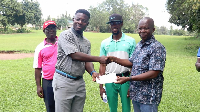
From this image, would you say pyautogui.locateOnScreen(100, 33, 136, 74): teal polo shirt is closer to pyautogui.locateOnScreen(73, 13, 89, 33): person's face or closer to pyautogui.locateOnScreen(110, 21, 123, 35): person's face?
pyautogui.locateOnScreen(110, 21, 123, 35): person's face

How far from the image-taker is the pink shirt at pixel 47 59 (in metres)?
3.22

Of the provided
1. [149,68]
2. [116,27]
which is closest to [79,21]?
[116,27]

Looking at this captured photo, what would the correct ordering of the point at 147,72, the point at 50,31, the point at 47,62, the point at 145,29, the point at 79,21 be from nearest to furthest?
the point at 147,72
the point at 145,29
the point at 79,21
the point at 47,62
the point at 50,31

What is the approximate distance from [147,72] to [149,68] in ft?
0.17

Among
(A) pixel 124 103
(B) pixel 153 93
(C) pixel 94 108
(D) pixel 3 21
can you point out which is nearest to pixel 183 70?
(C) pixel 94 108

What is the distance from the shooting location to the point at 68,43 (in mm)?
2600

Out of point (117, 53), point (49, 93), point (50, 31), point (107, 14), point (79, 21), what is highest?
point (107, 14)

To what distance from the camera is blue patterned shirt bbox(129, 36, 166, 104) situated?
2.26m

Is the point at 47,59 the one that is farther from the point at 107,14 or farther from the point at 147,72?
the point at 107,14

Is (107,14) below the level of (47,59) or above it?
above

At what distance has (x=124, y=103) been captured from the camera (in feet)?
10.8

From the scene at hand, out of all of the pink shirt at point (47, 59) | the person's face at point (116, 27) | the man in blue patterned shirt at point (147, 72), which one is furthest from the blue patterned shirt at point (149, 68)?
the pink shirt at point (47, 59)

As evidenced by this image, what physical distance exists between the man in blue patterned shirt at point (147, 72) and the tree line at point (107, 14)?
10040 mm

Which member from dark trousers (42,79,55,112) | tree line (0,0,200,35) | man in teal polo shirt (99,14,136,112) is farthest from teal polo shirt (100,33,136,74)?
tree line (0,0,200,35)
